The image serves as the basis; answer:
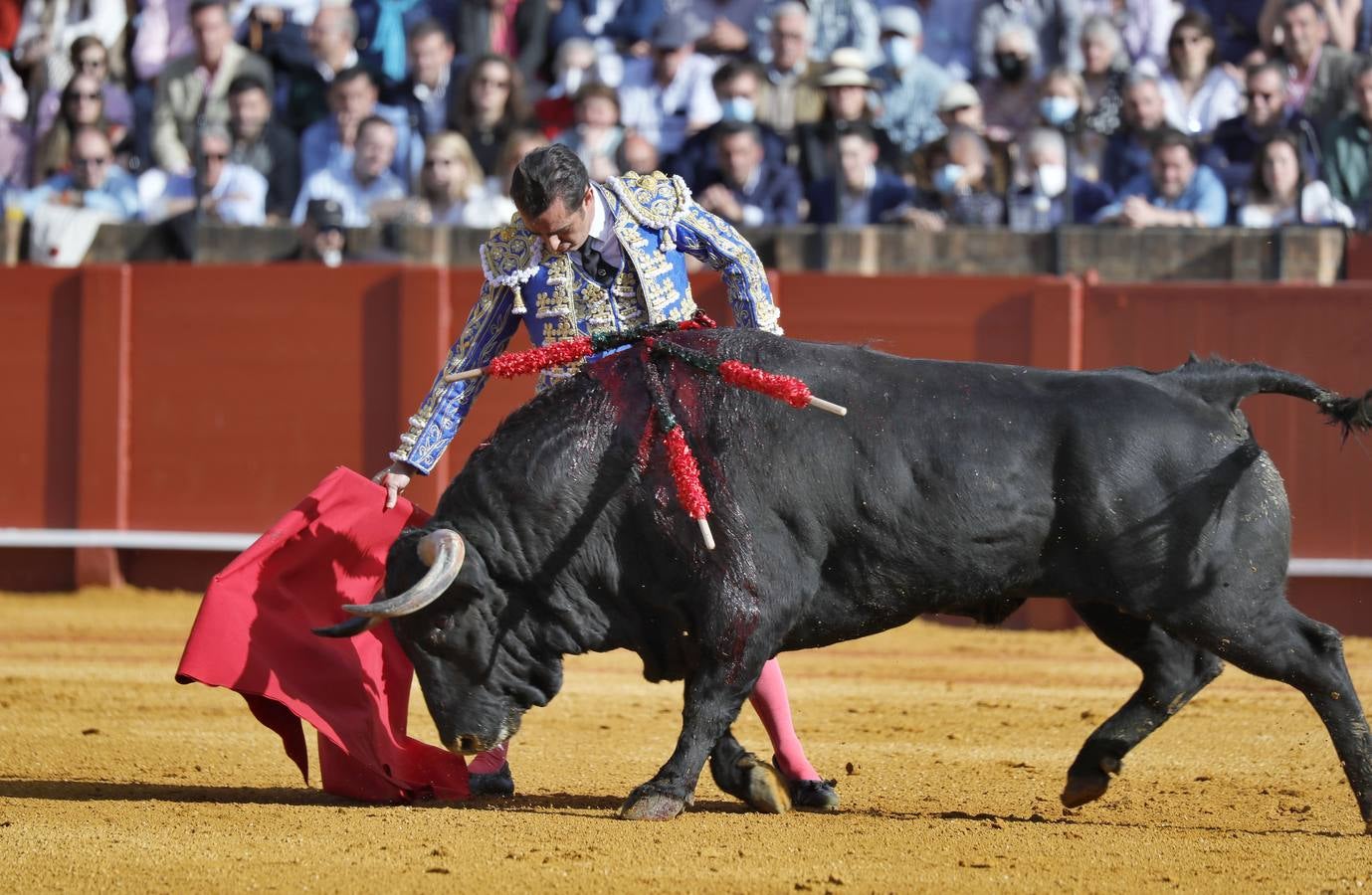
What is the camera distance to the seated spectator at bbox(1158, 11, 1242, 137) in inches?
331

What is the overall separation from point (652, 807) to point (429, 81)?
5.72 meters

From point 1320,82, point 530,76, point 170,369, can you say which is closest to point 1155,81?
point 1320,82

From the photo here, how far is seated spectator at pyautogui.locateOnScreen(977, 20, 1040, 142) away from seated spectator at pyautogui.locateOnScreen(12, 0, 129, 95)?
14.3ft

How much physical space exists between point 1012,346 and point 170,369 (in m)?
3.64

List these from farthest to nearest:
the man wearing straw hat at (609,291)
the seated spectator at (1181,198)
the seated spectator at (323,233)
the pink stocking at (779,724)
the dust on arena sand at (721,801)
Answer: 1. the seated spectator at (323,233)
2. the seated spectator at (1181,198)
3. the pink stocking at (779,724)
4. the man wearing straw hat at (609,291)
5. the dust on arena sand at (721,801)

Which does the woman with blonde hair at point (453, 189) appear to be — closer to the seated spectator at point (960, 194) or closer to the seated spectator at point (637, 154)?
the seated spectator at point (637, 154)

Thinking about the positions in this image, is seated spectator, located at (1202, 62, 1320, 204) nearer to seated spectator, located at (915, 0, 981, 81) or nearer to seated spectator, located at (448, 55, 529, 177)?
seated spectator, located at (915, 0, 981, 81)

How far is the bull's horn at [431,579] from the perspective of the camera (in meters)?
3.93

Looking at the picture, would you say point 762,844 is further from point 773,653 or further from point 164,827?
point 164,827

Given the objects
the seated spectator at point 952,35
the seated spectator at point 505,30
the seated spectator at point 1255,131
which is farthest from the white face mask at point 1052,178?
the seated spectator at point 505,30

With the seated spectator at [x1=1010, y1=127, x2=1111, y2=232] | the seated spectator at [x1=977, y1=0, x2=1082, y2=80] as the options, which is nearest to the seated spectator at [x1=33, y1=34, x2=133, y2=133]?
the seated spectator at [x1=977, y1=0, x2=1082, y2=80]

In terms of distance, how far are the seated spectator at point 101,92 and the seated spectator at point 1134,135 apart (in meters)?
4.63

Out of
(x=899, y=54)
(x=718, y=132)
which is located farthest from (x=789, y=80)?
(x=718, y=132)

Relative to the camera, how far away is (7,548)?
876 centimetres
